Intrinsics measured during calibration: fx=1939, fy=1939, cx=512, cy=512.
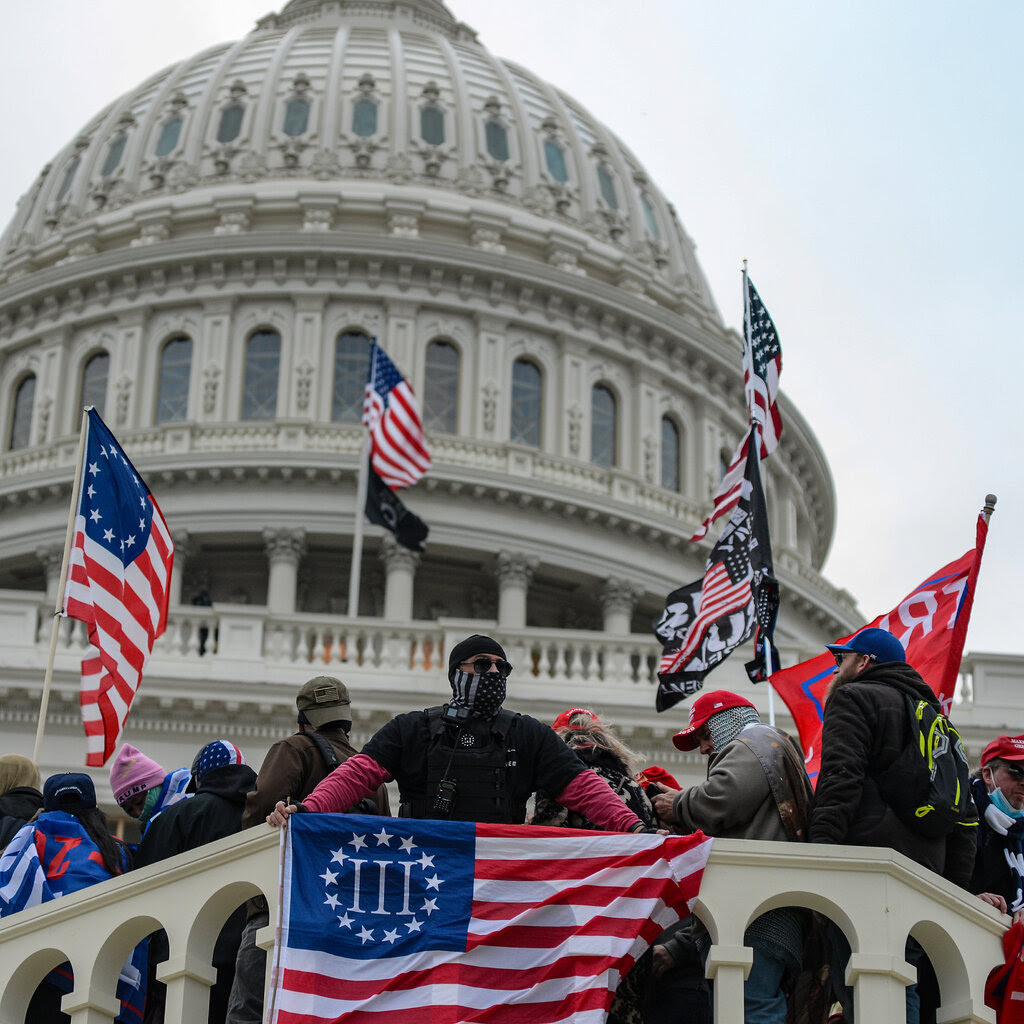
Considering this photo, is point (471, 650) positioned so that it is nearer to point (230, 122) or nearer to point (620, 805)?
point (620, 805)

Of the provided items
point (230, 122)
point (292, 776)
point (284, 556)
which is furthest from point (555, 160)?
point (292, 776)

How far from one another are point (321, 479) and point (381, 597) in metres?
2.79

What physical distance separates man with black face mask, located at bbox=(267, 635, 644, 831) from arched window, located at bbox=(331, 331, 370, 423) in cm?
3593

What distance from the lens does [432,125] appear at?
5125 cm

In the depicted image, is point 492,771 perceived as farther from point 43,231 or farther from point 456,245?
point 43,231

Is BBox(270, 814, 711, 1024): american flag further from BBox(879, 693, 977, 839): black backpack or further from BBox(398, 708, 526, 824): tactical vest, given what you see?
BBox(879, 693, 977, 839): black backpack

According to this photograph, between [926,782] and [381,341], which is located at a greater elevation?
[381,341]

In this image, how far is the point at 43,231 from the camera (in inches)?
2044

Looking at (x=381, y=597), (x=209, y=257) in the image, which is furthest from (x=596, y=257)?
(x=381, y=597)

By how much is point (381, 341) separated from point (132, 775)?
35954 mm

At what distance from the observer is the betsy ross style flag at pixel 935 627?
1148 centimetres

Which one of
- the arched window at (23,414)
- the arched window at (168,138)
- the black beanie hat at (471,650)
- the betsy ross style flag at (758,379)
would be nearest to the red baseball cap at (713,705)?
the black beanie hat at (471,650)

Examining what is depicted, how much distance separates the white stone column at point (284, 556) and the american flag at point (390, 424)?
6.85m

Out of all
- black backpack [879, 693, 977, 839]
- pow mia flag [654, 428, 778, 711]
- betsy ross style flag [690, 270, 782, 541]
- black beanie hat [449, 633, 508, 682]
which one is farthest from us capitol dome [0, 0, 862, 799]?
black backpack [879, 693, 977, 839]
